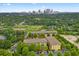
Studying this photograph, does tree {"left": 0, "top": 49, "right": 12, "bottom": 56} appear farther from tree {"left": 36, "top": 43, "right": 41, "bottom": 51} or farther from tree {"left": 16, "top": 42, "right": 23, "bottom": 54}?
tree {"left": 36, "top": 43, "right": 41, "bottom": 51}

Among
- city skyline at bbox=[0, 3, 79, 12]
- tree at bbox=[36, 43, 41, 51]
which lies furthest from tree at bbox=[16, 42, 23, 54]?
city skyline at bbox=[0, 3, 79, 12]

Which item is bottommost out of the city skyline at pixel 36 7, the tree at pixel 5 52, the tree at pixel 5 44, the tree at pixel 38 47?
the tree at pixel 5 52

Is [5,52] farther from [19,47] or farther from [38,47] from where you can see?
[38,47]

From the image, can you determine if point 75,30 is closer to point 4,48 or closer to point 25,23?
point 25,23

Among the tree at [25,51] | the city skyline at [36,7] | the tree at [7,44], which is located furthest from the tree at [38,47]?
the city skyline at [36,7]

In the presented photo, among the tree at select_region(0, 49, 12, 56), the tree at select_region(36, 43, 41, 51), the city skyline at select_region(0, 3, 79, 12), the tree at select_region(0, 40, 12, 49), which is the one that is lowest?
the tree at select_region(0, 49, 12, 56)

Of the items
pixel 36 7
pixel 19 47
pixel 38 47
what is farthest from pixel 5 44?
pixel 36 7

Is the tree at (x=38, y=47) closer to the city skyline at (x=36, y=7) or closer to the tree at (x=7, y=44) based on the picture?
the tree at (x=7, y=44)

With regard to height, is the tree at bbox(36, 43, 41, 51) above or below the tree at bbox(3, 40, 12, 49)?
below
